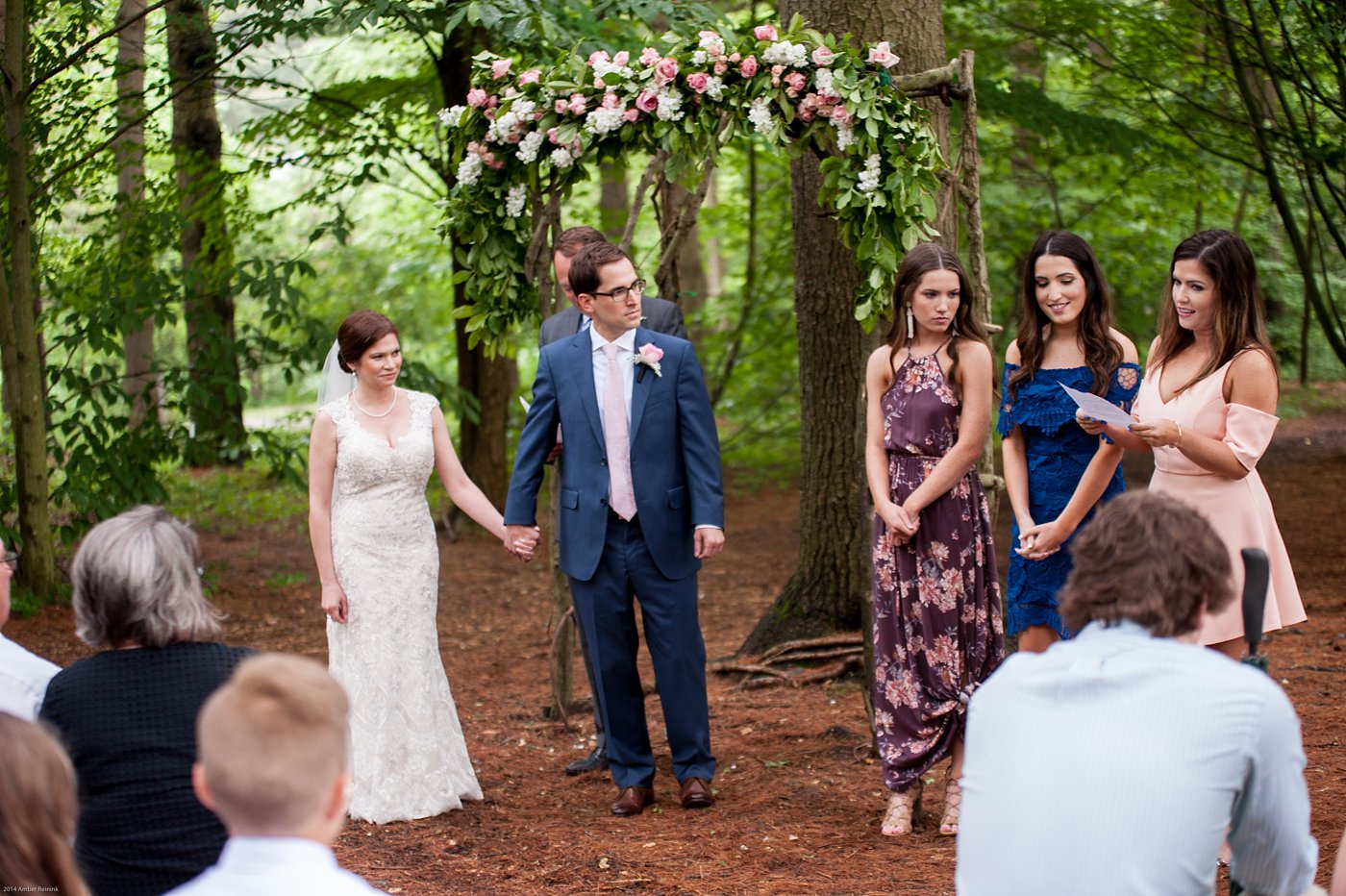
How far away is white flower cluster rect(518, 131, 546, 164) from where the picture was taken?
18.1 ft

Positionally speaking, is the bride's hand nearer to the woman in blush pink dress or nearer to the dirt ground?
the dirt ground

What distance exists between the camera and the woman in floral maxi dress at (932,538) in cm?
428

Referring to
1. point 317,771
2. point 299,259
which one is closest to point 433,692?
point 317,771

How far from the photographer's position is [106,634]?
259 centimetres

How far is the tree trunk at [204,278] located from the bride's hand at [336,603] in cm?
391

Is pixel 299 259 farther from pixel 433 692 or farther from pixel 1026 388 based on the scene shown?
pixel 1026 388

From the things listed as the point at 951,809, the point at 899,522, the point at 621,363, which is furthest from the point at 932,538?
the point at 621,363

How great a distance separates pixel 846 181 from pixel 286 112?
6034mm

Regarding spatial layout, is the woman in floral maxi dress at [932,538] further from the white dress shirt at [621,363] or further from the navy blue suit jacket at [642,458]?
the white dress shirt at [621,363]

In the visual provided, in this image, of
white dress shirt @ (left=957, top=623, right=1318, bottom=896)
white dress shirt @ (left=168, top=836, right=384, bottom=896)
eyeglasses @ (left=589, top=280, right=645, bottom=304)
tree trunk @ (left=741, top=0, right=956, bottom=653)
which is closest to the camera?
white dress shirt @ (left=168, top=836, right=384, bottom=896)

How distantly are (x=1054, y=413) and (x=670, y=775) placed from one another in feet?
7.18

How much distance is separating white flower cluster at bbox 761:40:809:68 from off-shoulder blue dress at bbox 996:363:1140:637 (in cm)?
146

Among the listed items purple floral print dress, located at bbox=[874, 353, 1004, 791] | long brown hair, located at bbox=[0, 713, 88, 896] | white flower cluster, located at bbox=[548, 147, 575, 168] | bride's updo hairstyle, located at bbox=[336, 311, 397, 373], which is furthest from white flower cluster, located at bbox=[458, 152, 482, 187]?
long brown hair, located at bbox=[0, 713, 88, 896]

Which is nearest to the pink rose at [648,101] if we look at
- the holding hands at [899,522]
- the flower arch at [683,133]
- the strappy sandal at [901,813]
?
the flower arch at [683,133]
